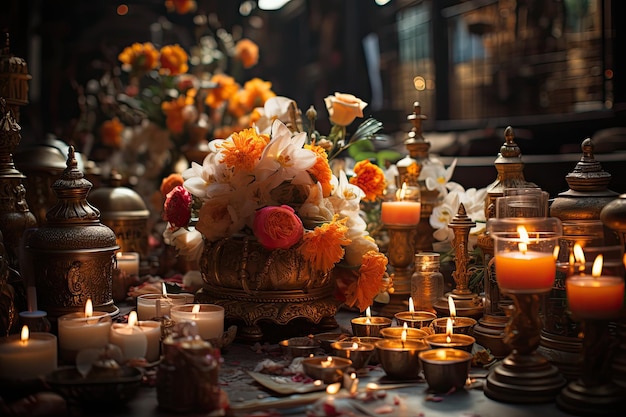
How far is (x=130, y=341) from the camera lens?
1752 mm

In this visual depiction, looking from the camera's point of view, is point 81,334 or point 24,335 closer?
point 24,335

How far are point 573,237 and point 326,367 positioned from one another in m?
0.68

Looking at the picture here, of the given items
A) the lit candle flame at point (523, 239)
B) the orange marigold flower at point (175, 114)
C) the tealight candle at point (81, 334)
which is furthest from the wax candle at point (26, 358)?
the orange marigold flower at point (175, 114)

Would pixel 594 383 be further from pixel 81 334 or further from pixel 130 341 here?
pixel 81 334

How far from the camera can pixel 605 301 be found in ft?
4.96

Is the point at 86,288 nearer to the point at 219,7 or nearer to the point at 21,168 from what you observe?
the point at 21,168

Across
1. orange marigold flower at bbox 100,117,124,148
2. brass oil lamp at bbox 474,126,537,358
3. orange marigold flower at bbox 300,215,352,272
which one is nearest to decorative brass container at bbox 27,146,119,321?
orange marigold flower at bbox 300,215,352,272

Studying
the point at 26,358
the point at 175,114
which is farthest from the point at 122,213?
the point at 26,358

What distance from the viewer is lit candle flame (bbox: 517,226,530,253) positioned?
161cm

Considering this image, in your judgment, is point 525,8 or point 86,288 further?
point 525,8

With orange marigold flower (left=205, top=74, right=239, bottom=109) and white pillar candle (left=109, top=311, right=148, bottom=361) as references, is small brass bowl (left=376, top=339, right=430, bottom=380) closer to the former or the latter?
white pillar candle (left=109, top=311, right=148, bottom=361)

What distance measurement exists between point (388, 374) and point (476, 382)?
198mm

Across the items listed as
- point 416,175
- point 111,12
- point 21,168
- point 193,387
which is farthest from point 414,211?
point 111,12

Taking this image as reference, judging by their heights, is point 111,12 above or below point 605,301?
above
